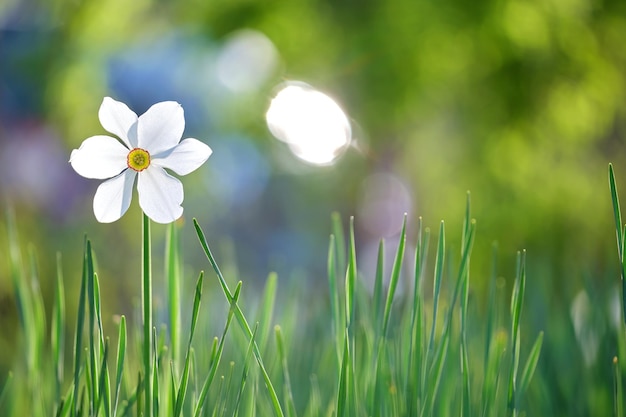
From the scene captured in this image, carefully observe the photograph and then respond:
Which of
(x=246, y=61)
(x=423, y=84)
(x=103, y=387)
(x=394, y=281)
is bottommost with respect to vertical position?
(x=103, y=387)

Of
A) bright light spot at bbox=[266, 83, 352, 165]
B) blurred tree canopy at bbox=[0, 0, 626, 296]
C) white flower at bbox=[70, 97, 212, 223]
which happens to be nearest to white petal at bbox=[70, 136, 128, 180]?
white flower at bbox=[70, 97, 212, 223]

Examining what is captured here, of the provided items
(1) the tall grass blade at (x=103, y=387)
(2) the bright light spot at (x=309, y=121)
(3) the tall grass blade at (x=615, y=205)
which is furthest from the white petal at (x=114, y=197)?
(2) the bright light spot at (x=309, y=121)

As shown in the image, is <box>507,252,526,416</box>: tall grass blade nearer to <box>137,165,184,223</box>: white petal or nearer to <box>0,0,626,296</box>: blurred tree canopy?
<box>137,165,184,223</box>: white petal

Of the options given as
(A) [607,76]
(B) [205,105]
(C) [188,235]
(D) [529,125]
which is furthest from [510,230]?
(C) [188,235]

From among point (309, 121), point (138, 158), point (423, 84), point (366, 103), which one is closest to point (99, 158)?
point (138, 158)

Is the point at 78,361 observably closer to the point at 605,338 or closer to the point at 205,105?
the point at 605,338

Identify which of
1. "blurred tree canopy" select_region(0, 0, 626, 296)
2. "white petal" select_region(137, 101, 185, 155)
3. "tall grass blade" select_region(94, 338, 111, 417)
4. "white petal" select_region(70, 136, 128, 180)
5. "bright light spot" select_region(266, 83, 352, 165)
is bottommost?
"tall grass blade" select_region(94, 338, 111, 417)

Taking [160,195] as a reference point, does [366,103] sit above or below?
above

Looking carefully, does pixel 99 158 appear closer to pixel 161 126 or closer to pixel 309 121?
pixel 161 126

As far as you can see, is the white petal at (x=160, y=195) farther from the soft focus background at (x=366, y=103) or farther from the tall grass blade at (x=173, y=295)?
the soft focus background at (x=366, y=103)
